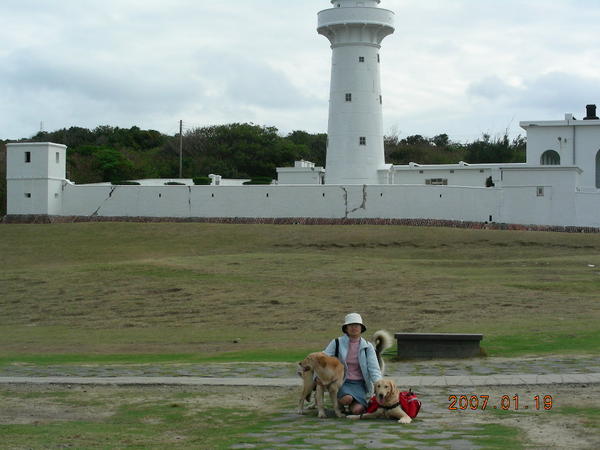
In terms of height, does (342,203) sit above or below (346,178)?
below

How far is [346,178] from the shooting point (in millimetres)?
50438

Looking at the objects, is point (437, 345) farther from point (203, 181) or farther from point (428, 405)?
point (203, 181)

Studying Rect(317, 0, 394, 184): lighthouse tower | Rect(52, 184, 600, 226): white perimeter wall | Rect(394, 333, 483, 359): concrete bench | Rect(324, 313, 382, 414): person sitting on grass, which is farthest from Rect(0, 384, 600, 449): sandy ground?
Rect(317, 0, 394, 184): lighthouse tower

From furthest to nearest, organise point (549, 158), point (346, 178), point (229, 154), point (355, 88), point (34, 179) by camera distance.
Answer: point (229, 154)
point (549, 158)
point (34, 179)
point (346, 178)
point (355, 88)

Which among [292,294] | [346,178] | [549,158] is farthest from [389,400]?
[549,158]

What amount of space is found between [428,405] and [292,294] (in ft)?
49.0

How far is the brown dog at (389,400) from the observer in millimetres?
10883

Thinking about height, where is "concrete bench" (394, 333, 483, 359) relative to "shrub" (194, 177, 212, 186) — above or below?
below

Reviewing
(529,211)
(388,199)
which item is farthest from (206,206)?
(529,211)

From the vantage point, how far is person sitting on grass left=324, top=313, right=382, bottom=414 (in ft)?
37.4

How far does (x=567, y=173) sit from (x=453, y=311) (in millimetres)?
22321

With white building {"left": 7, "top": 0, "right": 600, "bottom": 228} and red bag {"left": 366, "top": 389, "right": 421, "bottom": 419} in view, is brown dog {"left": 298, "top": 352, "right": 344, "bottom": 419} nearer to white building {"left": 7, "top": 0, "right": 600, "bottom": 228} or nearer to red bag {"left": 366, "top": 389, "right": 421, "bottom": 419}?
red bag {"left": 366, "top": 389, "right": 421, "bottom": 419}

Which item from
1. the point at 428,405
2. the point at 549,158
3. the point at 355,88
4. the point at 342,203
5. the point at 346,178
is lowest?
the point at 428,405

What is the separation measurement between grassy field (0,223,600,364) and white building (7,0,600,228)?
4676mm
